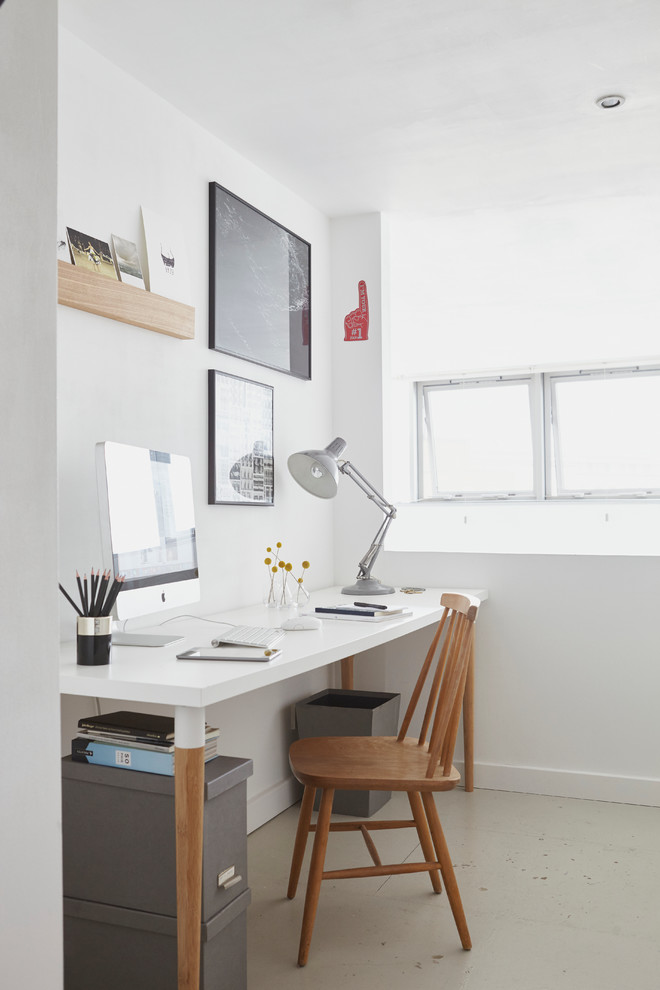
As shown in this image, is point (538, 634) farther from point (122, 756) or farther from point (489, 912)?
point (122, 756)

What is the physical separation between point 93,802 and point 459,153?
98.1 inches

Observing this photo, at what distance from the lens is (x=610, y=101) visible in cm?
266

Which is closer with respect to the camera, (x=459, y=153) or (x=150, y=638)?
(x=150, y=638)

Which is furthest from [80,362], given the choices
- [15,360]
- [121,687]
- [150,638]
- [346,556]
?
[346,556]

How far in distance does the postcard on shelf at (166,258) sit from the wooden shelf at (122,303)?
0.14 ft

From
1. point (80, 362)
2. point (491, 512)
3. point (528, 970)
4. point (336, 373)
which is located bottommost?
point (528, 970)

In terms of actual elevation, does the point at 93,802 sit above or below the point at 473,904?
above

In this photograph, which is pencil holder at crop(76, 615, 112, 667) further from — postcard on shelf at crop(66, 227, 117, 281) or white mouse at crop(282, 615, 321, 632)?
postcard on shelf at crop(66, 227, 117, 281)

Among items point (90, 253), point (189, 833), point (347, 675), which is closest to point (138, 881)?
point (189, 833)

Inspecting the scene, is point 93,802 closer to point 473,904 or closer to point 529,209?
point 473,904

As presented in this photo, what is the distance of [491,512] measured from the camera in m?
4.90

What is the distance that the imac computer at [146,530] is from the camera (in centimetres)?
192

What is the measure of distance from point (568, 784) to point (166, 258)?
242cm

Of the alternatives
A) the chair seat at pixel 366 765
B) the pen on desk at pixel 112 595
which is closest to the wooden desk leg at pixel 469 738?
the chair seat at pixel 366 765
